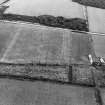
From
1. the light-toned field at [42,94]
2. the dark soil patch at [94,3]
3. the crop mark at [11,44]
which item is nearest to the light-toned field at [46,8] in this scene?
the dark soil patch at [94,3]

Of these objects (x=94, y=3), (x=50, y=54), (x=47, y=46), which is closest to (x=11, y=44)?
(x=47, y=46)

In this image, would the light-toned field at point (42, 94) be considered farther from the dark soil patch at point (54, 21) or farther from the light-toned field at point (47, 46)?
the dark soil patch at point (54, 21)

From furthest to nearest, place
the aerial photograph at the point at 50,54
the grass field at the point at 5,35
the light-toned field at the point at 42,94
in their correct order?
Result: the grass field at the point at 5,35 → the aerial photograph at the point at 50,54 → the light-toned field at the point at 42,94

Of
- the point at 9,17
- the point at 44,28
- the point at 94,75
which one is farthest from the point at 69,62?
the point at 9,17

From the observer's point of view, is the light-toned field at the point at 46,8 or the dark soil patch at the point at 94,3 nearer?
the light-toned field at the point at 46,8

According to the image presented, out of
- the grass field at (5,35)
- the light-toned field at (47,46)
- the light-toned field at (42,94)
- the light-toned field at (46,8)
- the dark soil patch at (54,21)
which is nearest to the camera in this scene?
the light-toned field at (42,94)

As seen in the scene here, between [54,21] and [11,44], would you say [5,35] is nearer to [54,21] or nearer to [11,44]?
[11,44]

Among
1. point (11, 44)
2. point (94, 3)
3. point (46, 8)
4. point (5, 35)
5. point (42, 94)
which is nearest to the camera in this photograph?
point (42, 94)
